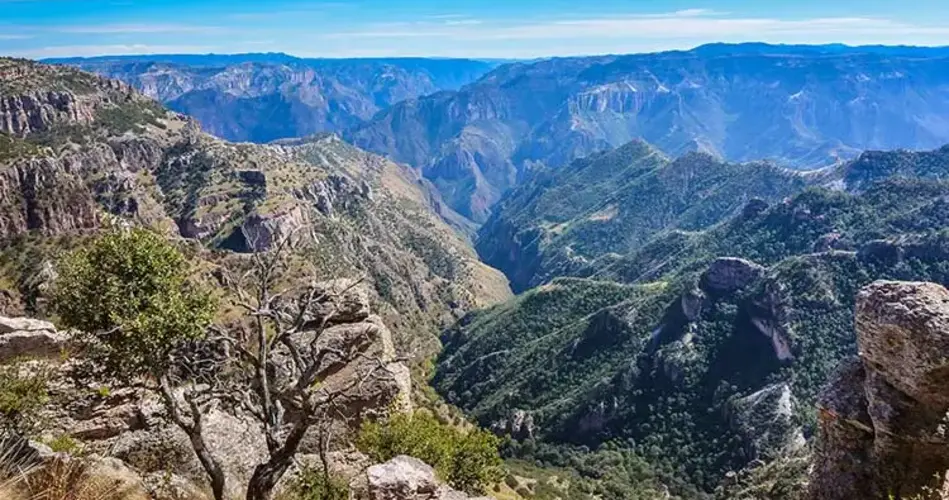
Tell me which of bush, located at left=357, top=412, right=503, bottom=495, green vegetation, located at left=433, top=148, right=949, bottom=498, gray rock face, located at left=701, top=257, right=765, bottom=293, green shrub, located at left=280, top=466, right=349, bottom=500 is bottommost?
green vegetation, located at left=433, top=148, right=949, bottom=498

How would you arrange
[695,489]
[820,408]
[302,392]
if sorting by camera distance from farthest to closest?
[695,489], [820,408], [302,392]

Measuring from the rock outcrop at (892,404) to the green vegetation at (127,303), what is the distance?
28606mm

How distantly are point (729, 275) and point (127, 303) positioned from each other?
557 feet

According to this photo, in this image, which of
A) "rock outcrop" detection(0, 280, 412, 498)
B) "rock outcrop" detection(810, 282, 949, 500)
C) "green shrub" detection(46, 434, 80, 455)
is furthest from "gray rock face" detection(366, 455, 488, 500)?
"rock outcrop" detection(810, 282, 949, 500)

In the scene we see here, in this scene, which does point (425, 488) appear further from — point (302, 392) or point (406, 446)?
point (406, 446)

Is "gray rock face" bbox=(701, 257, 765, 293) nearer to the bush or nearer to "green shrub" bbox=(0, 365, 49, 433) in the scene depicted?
the bush

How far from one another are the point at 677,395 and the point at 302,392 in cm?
13599

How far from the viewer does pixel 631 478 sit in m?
129

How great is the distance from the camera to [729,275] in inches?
6885

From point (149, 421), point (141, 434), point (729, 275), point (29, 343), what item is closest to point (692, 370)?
point (729, 275)

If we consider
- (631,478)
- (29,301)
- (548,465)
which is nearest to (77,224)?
(29,301)

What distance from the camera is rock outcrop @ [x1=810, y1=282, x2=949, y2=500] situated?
96.3 ft

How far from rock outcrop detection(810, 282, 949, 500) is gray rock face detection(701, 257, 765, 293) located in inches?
5740

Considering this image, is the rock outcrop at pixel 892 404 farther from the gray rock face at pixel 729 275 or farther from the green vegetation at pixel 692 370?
the gray rock face at pixel 729 275
